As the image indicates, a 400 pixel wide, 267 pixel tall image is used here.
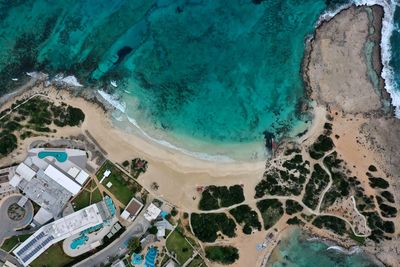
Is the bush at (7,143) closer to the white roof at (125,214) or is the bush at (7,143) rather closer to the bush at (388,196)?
the white roof at (125,214)

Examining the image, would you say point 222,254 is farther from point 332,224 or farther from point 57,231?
point 57,231

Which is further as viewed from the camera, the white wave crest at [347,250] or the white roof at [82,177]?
the white roof at [82,177]

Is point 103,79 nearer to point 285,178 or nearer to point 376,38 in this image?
point 285,178

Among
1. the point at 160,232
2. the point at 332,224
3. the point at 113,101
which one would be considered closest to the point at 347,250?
the point at 332,224

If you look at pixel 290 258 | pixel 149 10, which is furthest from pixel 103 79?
pixel 290 258

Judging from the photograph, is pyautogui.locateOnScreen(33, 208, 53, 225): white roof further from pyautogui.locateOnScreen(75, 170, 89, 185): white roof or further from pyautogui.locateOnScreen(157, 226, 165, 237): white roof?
pyautogui.locateOnScreen(157, 226, 165, 237): white roof

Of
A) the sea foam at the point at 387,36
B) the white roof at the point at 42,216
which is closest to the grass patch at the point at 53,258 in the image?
the white roof at the point at 42,216

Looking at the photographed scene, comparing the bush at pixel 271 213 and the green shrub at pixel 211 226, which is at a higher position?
the bush at pixel 271 213
